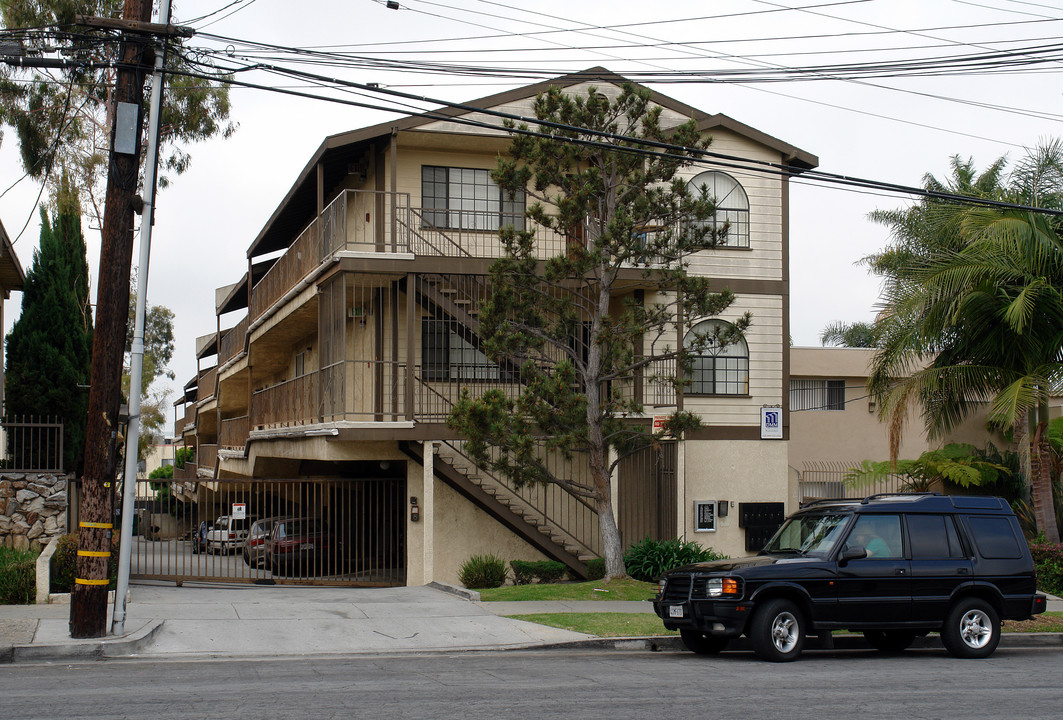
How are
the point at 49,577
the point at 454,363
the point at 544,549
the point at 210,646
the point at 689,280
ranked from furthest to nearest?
the point at 454,363
the point at 544,549
the point at 689,280
the point at 49,577
the point at 210,646

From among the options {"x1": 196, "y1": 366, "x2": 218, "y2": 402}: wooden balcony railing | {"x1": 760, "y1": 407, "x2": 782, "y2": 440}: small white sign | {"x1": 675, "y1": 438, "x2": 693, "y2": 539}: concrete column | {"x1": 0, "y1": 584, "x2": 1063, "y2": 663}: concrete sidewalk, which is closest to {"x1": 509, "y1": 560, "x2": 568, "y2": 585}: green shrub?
{"x1": 0, "y1": 584, "x2": 1063, "y2": 663}: concrete sidewalk

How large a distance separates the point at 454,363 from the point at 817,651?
976cm

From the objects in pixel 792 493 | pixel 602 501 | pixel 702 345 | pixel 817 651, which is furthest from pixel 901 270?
pixel 817 651

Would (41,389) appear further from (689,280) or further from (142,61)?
(689,280)

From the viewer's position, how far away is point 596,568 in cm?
1853

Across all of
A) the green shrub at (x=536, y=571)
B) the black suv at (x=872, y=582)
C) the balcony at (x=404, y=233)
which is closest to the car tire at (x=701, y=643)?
the black suv at (x=872, y=582)

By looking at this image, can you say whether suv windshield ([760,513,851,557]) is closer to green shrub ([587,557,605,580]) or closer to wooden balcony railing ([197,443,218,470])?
green shrub ([587,557,605,580])

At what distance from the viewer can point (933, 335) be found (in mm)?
20094

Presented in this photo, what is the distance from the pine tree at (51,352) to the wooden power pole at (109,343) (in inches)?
290

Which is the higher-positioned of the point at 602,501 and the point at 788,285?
the point at 788,285

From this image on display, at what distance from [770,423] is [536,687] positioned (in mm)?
12421

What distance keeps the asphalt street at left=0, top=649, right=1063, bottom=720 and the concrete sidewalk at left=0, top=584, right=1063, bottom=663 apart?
18.9 inches

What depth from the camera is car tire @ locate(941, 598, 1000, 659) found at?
12.4 metres

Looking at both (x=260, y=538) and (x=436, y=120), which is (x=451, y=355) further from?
(x=260, y=538)
